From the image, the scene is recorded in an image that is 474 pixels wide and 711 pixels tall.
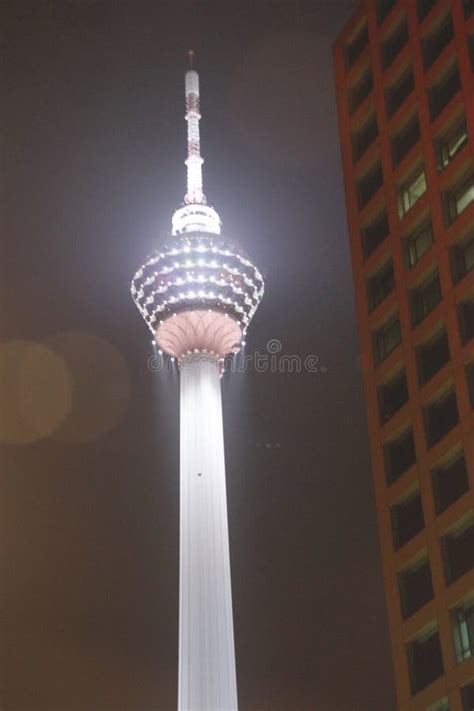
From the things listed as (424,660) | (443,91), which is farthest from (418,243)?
(424,660)

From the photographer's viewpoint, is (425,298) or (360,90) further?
(360,90)

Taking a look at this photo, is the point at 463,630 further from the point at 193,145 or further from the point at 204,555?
the point at 193,145

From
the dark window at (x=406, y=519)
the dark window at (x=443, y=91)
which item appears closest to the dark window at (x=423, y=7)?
the dark window at (x=443, y=91)

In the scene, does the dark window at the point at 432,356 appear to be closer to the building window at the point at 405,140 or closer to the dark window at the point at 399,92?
the building window at the point at 405,140

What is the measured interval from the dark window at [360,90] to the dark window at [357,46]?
5.54 feet

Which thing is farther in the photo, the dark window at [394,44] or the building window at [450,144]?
the dark window at [394,44]

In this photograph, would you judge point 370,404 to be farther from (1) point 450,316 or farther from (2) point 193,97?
(2) point 193,97

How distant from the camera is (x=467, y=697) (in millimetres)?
41688

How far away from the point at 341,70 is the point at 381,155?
882cm

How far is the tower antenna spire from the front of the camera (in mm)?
72406

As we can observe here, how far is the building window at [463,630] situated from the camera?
141ft

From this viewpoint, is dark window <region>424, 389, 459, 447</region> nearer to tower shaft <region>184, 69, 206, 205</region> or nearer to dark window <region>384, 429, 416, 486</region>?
dark window <region>384, 429, 416, 486</region>

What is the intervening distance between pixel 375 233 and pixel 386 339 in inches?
268

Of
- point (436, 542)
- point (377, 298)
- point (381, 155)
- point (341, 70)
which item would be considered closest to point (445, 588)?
point (436, 542)
